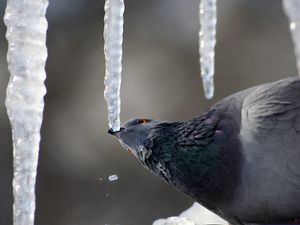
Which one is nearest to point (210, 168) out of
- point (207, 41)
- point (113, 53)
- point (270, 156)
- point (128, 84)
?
point (270, 156)

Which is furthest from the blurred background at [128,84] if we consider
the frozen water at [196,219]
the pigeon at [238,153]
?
the pigeon at [238,153]

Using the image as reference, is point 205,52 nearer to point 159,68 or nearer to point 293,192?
point 293,192

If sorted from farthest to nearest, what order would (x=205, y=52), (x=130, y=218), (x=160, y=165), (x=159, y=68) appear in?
(x=159, y=68) → (x=130, y=218) → (x=205, y=52) → (x=160, y=165)

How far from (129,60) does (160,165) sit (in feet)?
15.8

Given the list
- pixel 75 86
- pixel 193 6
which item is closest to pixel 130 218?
pixel 75 86

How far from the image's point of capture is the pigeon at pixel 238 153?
79.0 inches

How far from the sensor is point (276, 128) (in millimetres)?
2023

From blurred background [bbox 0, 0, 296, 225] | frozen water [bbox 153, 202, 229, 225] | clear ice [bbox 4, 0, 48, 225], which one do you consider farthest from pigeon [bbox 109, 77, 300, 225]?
blurred background [bbox 0, 0, 296, 225]

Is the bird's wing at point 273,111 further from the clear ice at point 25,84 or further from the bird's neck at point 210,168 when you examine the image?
the clear ice at point 25,84

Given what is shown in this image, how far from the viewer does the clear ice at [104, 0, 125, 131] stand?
2342 mm

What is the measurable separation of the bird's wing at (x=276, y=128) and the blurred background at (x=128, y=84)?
14.0 ft

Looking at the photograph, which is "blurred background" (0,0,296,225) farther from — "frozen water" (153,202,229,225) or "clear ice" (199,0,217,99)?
"clear ice" (199,0,217,99)

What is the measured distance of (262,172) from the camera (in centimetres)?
201

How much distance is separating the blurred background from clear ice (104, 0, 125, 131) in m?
4.04
